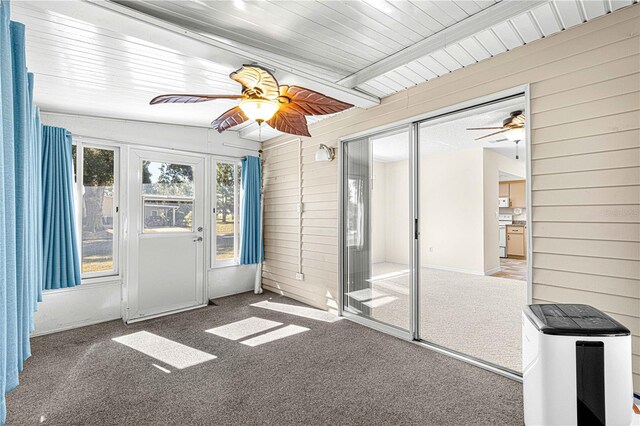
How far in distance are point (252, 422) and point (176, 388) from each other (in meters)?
0.75

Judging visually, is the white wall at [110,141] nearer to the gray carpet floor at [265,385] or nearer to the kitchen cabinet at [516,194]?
the gray carpet floor at [265,385]

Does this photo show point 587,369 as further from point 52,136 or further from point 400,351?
point 52,136

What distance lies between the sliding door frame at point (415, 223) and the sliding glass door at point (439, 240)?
14 millimetres

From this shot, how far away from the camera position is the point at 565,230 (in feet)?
7.28

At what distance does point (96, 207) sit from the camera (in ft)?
12.7

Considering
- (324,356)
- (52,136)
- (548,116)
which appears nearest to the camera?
(548,116)

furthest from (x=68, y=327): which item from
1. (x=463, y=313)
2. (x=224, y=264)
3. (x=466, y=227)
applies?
(x=466, y=227)

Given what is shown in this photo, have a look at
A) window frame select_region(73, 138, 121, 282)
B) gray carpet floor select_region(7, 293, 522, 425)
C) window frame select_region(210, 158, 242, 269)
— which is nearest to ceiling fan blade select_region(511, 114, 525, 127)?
gray carpet floor select_region(7, 293, 522, 425)

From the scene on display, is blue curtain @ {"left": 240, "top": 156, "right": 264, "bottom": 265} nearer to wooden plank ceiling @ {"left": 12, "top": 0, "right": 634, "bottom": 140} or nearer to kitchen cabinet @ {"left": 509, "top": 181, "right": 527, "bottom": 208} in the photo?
wooden plank ceiling @ {"left": 12, "top": 0, "right": 634, "bottom": 140}

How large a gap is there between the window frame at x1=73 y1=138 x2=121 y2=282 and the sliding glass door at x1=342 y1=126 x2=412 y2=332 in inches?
113

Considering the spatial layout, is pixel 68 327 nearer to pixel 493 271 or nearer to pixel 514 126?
pixel 514 126

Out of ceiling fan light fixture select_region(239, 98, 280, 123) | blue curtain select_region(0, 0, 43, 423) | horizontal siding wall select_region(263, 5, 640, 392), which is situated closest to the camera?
blue curtain select_region(0, 0, 43, 423)

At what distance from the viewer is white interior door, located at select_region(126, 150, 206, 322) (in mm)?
4047

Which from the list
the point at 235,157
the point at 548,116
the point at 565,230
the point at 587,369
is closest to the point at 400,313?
the point at 565,230
